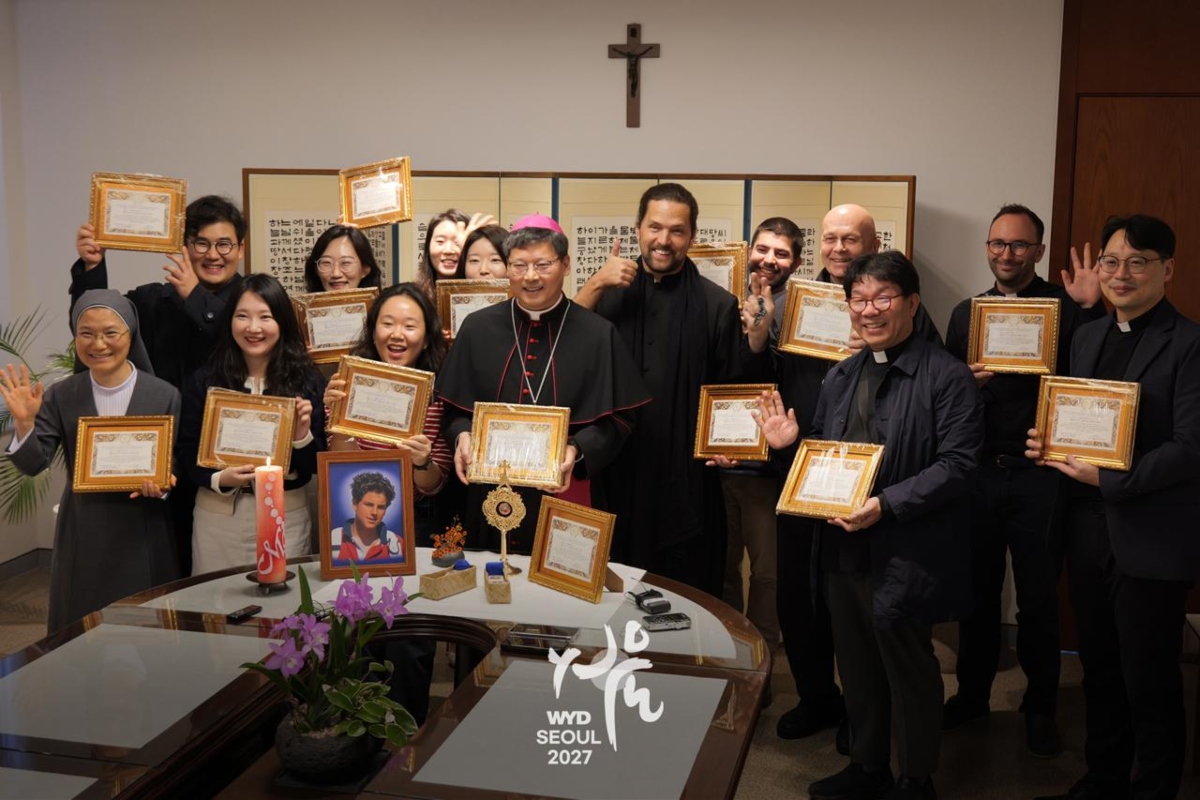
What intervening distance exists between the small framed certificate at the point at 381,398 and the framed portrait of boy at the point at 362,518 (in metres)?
0.54

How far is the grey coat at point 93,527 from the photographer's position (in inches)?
151

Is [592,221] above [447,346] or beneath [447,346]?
above

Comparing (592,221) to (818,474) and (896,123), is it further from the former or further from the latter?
(818,474)

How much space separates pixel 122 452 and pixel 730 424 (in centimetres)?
215

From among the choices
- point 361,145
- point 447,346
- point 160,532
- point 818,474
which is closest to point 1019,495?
point 818,474

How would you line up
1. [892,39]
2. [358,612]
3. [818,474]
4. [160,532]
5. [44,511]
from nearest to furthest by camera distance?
1. [358,612]
2. [818,474]
3. [160,532]
4. [892,39]
5. [44,511]

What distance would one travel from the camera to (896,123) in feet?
17.5

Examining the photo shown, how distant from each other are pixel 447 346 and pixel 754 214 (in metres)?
1.92

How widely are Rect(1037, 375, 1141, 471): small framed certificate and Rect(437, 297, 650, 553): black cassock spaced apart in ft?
4.46

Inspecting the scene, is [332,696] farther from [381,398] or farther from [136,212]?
[136,212]

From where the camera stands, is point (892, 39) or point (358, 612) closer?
point (358, 612)

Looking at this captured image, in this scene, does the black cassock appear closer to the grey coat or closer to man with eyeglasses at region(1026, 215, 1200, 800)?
the grey coat

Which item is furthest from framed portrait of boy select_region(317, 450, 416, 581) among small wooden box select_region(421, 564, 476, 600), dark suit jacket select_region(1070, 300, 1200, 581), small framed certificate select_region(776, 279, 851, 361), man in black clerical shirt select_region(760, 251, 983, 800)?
dark suit jacket select_region(1070, 300, 1200, 581)

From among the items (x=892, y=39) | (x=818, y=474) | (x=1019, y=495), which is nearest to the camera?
(x=818, y=474)
